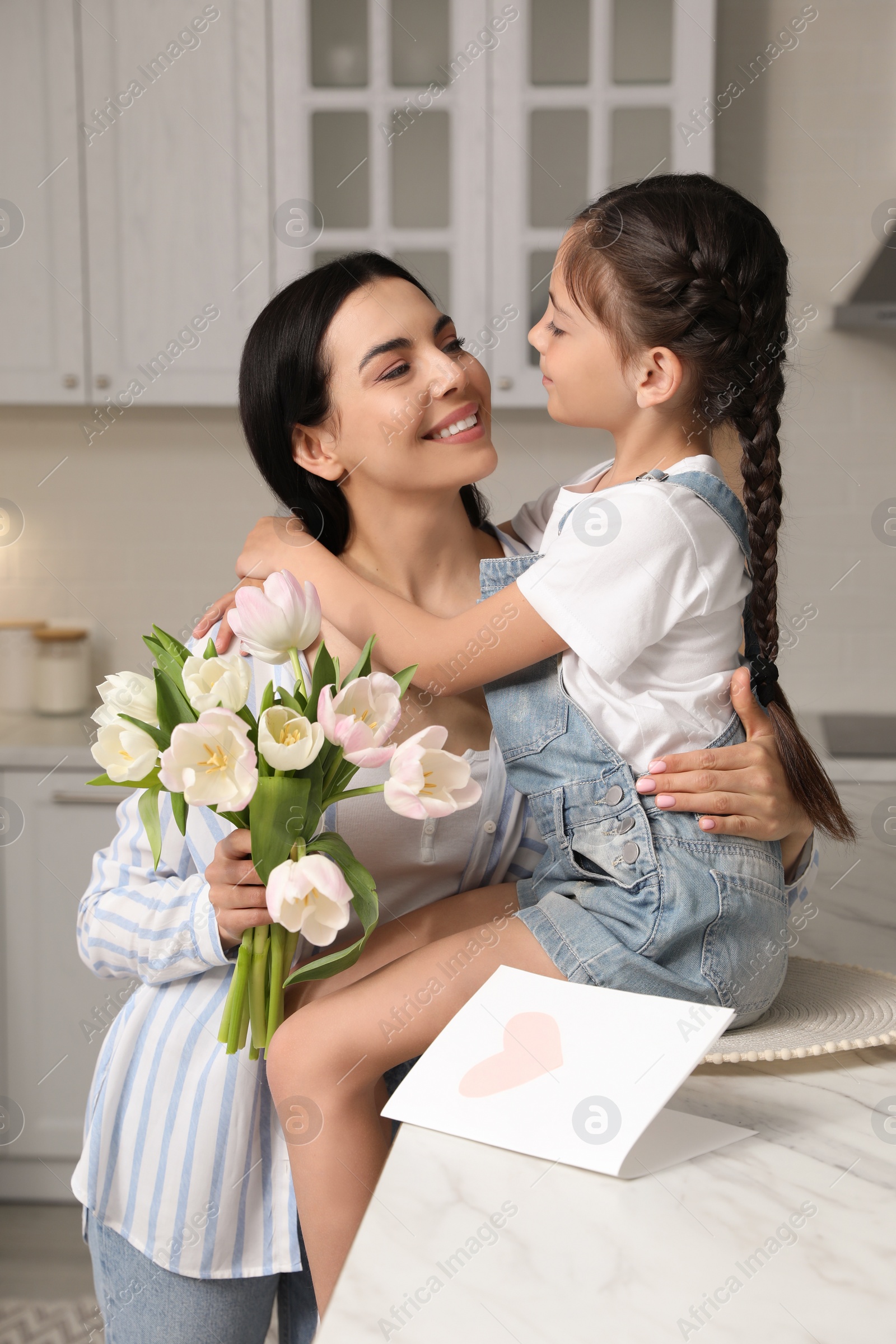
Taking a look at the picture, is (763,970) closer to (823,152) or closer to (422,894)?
(422,894)

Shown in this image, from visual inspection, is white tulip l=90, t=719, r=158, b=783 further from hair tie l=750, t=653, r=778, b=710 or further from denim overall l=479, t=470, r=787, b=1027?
hair tie l=750, t=653, r=778, b=710

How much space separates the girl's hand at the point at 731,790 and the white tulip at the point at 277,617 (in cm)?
34

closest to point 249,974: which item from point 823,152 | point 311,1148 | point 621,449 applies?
point 311,1148

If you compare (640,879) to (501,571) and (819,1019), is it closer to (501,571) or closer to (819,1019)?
(819,1019)

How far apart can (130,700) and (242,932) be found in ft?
0.80

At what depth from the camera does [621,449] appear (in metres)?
1.25

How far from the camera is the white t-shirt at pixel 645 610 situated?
101 cm

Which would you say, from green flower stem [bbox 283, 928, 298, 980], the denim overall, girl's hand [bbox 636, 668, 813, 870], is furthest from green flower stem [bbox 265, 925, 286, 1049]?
girl's hand [bbox 636, 668, 813, 870]

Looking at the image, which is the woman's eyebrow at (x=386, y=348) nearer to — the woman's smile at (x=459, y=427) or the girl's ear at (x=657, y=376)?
the woman's smile at (x=459, y=427)

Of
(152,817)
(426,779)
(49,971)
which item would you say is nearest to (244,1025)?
(152,817)

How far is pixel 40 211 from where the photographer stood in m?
2.84

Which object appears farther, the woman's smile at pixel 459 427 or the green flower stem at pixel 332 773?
the woman's smile at pixel 459 427

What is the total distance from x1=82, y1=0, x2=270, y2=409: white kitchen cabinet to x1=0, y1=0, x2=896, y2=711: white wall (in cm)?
38

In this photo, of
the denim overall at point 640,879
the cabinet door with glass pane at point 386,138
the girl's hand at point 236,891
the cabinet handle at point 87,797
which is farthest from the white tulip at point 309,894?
the cabinet door with glass pane at point 386,138
